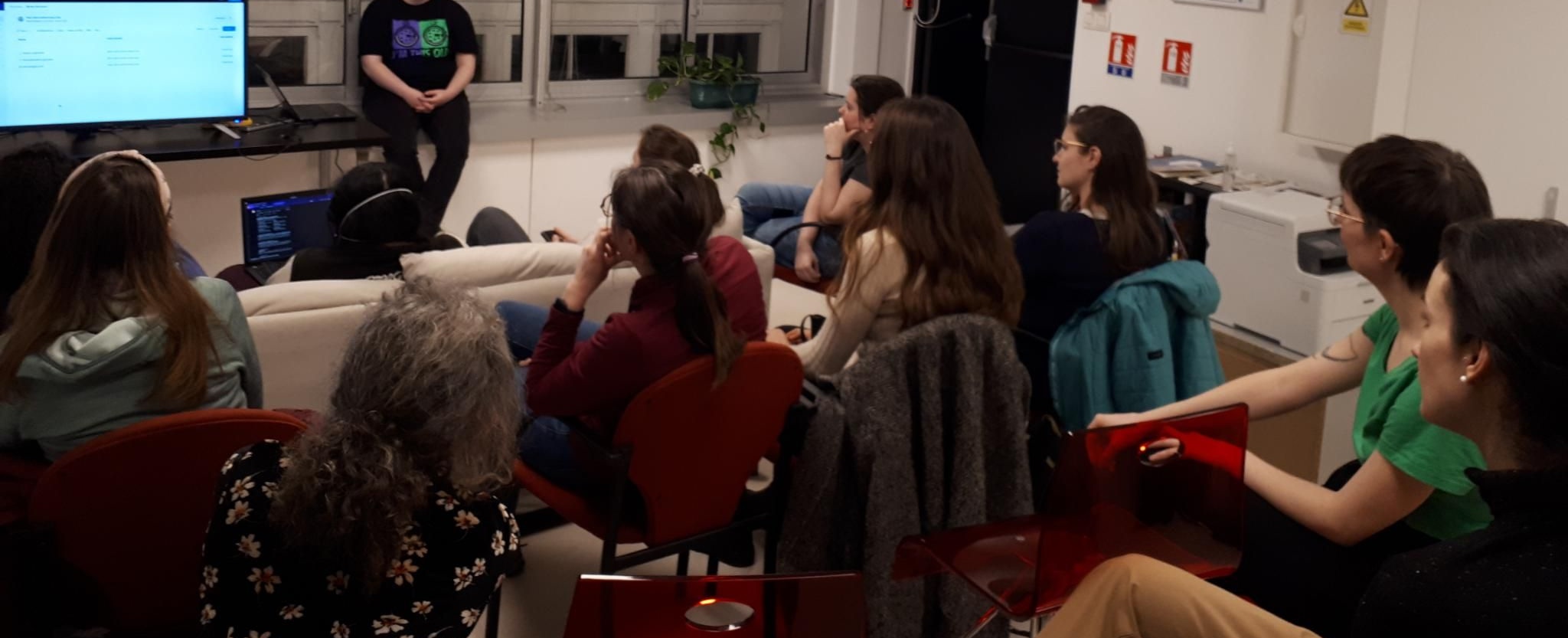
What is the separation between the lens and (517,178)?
6105 mm

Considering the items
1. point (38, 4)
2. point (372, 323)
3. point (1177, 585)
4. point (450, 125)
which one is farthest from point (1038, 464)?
point (38, 4)

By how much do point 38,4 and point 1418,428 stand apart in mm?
4456

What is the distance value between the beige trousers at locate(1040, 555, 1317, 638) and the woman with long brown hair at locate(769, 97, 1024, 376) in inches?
40.2

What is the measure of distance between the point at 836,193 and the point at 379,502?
2997 mm

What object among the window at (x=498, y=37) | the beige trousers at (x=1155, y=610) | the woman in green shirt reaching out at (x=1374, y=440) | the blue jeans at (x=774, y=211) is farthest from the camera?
the window at (x=498, y=37)

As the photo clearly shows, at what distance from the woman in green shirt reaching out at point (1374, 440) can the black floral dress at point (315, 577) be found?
124cm

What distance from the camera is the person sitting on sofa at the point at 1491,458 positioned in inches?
55.7

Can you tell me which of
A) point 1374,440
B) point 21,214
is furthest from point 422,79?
point 1374,440

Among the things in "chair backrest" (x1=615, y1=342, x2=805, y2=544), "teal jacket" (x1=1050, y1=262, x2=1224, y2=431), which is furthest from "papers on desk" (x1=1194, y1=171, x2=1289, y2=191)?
"chair backrest" (x1=615, y1=342, x2=805, y2=544)

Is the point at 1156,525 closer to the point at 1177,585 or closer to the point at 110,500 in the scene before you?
the point at 1177,585

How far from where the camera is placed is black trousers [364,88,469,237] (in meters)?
5.52

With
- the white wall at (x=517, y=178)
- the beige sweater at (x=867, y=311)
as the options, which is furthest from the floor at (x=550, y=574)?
the white wall at (x=517, y=178)

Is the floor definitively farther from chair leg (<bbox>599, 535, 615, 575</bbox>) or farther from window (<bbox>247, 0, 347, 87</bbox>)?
window (<bbox>247, 0, 347, 87</bbox>)

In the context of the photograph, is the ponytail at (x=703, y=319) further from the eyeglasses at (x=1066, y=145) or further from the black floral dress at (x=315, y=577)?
the eyeglasses at (x=1066, y=145)
